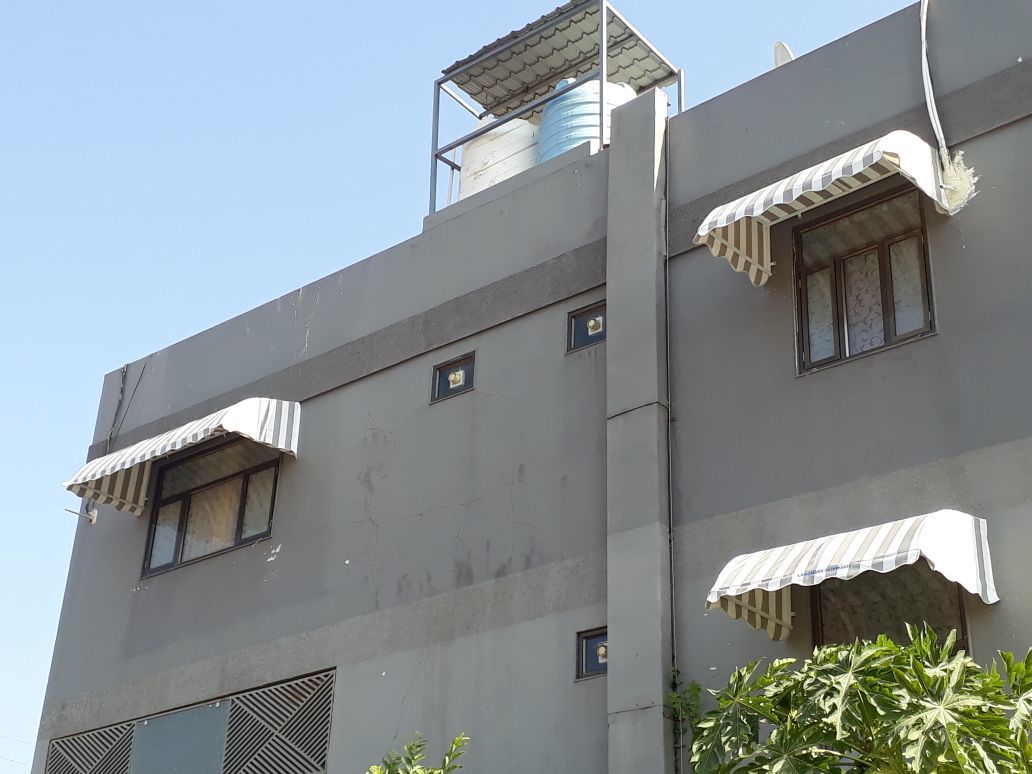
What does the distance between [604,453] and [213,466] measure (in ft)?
15.6

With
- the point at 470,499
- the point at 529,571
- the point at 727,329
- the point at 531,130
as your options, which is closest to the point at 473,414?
the point at 470,499

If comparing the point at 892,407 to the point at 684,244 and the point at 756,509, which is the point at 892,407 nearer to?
the point at 756,509

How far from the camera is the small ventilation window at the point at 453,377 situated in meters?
12.6

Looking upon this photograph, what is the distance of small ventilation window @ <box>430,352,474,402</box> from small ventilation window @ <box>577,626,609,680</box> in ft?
9.23

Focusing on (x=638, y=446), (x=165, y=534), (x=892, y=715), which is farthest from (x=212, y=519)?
(x=892, y=715)

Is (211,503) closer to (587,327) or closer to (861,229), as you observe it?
(587,327)

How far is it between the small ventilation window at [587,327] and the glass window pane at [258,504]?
3505 millimetres

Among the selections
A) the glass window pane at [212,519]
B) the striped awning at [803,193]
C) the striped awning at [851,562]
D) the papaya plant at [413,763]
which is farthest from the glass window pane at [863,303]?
the glass window pane at [212,519]

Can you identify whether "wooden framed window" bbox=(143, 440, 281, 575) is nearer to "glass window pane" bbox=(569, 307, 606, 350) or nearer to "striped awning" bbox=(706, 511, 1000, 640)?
"glass window pane" bbox=(569, 307, 606, 350)

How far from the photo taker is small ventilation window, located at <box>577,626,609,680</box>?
10.4 metres

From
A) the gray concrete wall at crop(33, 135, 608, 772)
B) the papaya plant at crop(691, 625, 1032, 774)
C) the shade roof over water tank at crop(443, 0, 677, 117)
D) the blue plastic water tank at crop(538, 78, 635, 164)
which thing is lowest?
the papaya plant at crop(691, 625, 1032, 774)

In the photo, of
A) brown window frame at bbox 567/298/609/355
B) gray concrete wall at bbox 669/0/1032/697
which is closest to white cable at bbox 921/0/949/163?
gray concrete wall at bbox 669/0/1032/697

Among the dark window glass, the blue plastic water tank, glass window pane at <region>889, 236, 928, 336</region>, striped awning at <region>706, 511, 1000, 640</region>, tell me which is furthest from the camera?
the blue plastic water tank

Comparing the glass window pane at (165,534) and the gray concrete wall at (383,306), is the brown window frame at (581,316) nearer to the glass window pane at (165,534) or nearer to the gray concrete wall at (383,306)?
the gray concrete wall at (383,306)
